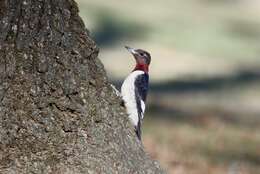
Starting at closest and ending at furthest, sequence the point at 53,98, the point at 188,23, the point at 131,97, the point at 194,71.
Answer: the point at 53,98, the point at 131,97, the point at 194,71, the point at 188,23

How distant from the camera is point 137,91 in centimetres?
908

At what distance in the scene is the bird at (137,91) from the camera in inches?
334

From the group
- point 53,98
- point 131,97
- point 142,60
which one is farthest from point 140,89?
point 53,98

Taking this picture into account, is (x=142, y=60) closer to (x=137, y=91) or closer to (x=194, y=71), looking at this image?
(x=137, y=91)

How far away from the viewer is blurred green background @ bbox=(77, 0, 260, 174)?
14750mm

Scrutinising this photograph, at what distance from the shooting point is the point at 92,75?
7484 millimetres

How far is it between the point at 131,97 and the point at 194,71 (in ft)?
70.1

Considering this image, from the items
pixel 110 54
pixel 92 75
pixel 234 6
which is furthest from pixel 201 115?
pixel 234 6

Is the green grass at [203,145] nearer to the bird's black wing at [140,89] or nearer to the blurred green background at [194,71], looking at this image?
the blurred green background at [194,71]

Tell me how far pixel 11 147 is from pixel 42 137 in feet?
0.75

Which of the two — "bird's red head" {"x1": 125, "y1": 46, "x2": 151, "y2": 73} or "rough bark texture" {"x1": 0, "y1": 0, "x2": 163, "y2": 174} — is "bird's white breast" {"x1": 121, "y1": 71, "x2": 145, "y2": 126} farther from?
"rough bark texture" {"x1": 0, "y1": 0, "x2": 163, "y2": 174}

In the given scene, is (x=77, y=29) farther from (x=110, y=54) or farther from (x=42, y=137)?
(x=110, y=54)

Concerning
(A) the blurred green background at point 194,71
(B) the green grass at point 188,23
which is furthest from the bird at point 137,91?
(B) the green grass at point 188,23

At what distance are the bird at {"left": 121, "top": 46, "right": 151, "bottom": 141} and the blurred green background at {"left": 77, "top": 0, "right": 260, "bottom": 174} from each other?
295 cm
